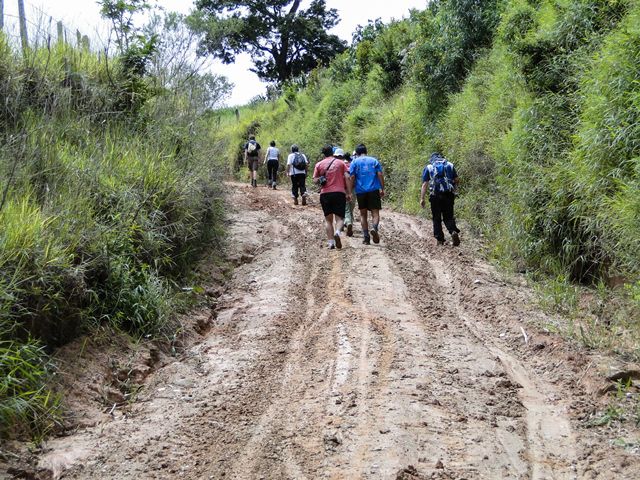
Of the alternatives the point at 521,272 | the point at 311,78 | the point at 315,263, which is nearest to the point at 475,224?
the point at 521,272

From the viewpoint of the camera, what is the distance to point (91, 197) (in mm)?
7879

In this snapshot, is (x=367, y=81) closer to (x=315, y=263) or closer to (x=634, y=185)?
(x=315, y=263)

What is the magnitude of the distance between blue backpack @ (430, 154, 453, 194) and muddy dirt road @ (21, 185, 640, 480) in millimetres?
2805

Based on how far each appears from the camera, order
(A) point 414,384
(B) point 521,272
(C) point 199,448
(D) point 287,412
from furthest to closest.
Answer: (B) point 521,272
(A) point 414,384
(D) point 287,412
(C) point 199,448

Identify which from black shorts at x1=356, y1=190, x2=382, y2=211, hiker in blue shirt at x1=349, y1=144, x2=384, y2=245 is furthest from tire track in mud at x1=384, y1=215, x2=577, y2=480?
black shorts at x1=356, y1=190, x2=382, y2=211

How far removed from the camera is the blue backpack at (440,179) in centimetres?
1205

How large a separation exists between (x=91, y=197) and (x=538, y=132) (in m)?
6.81

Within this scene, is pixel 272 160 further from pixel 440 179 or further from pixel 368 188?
pixel 440 179

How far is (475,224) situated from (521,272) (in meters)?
3.36

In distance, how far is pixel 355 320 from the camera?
300 inches

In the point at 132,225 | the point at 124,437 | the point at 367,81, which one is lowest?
the point at 124,437

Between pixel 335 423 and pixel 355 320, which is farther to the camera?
pixel 355 320

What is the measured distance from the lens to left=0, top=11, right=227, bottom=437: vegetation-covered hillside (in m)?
5.55

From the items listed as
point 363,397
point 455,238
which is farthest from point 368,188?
point 363,397
